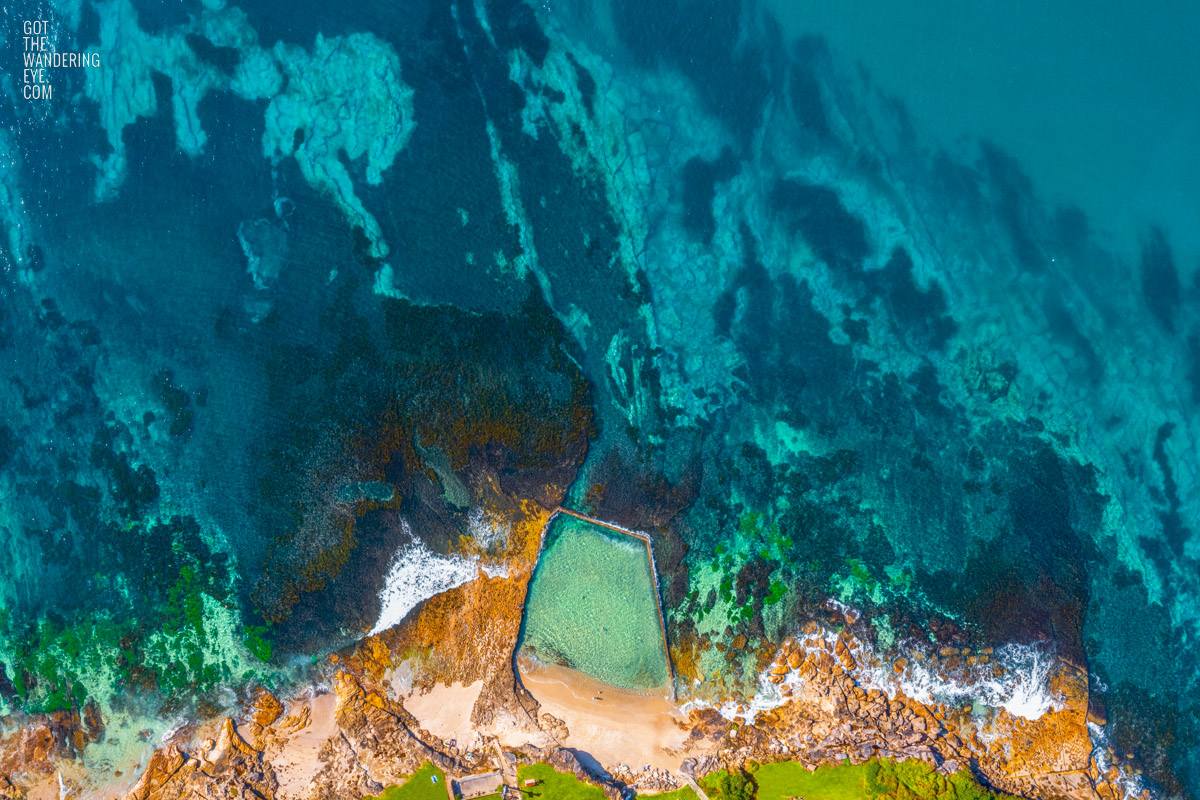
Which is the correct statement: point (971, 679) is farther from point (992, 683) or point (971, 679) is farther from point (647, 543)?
point (647, 543)

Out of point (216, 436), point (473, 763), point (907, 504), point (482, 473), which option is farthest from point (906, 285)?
point (216, 436)

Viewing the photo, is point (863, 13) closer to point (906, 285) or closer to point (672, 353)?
point (906, 285)

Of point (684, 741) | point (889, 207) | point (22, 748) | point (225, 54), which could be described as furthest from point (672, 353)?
A: point (22, 748)

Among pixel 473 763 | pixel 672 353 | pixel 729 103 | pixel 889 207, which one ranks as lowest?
pixel 473 763

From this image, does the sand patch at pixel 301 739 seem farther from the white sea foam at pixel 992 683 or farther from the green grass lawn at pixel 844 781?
the white sea foam at pixel 992 683

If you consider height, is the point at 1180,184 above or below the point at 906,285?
above

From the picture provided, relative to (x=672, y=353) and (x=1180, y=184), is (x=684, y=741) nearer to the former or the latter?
(x=672, y=353)

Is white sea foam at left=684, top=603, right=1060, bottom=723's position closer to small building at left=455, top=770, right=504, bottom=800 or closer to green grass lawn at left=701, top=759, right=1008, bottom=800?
green grass lawn at left=701, top=759, right=1008, bottom=800
